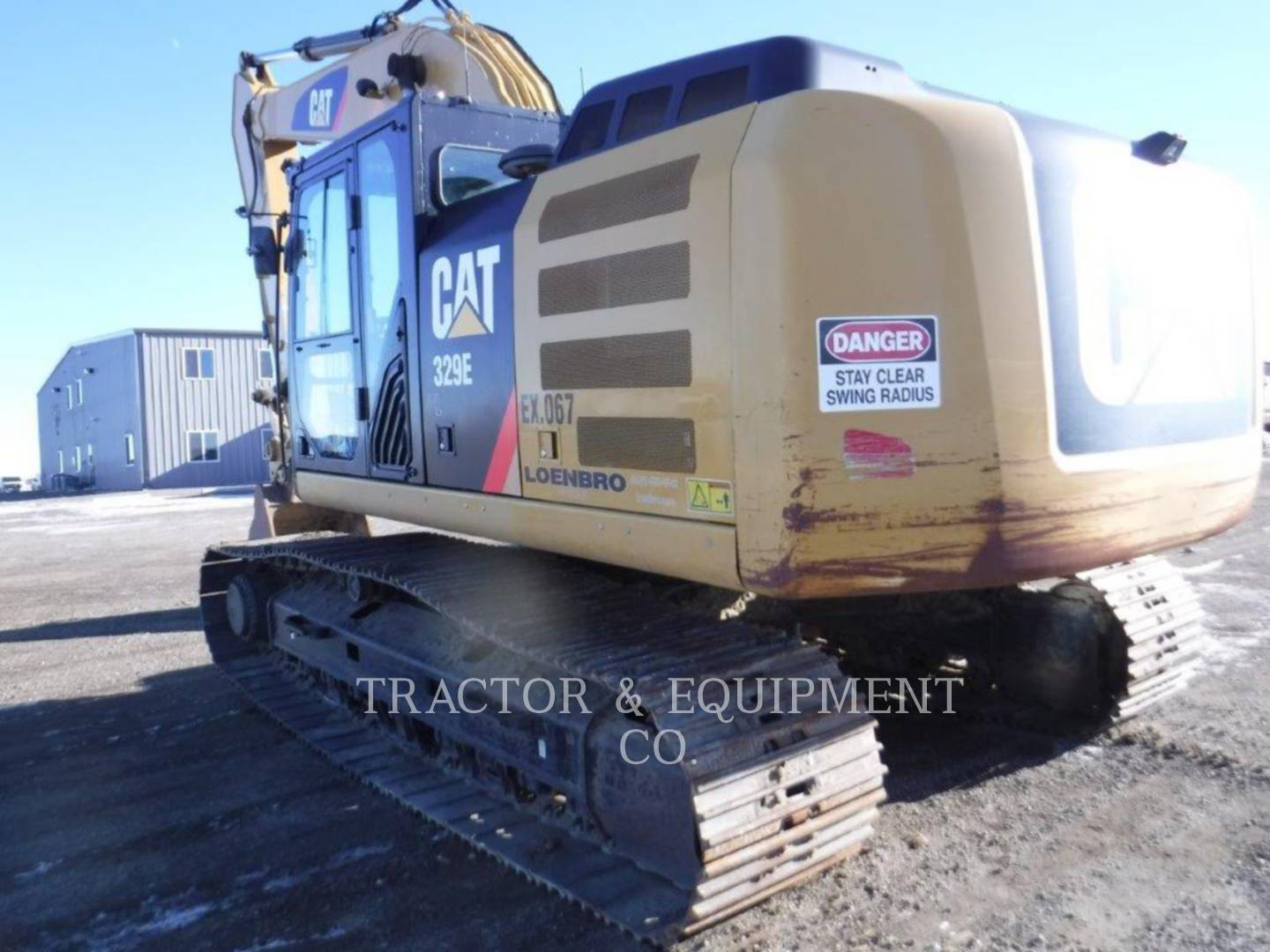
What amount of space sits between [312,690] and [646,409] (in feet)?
10.4

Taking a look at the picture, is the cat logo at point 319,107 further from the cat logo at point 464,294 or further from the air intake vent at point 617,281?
the air intake vent at point 617,281

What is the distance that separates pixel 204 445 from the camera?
32219 mm

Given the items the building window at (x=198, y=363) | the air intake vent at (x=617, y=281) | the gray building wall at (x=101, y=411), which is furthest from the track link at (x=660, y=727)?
the building window at (x=198, y=363)

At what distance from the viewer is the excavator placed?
2.79m

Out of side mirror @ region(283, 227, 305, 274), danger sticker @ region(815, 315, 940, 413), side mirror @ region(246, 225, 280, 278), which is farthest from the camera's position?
side mirror @ region(246, 225, 280, 278)

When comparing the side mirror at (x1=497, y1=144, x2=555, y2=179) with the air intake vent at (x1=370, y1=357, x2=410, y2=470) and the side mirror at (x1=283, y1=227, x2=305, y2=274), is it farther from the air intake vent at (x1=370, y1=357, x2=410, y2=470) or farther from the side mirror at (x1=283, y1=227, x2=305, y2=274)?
the side mirror at (x1=283, y1=227, x2=305, y2=274)

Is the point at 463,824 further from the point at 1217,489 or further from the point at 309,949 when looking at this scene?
the point at 1217,489

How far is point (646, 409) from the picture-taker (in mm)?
3219

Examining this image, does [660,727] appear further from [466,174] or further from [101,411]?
[101,411]

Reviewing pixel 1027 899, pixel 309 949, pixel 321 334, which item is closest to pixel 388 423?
pixel 321 334

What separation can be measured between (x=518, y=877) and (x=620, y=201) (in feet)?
7.45

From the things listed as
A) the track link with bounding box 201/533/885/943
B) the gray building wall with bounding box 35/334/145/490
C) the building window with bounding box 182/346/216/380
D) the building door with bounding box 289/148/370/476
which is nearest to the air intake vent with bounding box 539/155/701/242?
the track link with bounding box 201/533/885/943

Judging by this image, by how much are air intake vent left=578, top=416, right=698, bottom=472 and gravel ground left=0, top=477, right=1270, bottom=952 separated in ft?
4.61

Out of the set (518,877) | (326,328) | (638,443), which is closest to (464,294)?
(638,443)
